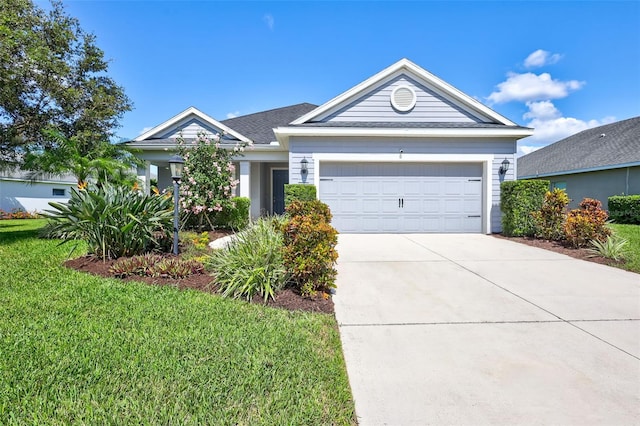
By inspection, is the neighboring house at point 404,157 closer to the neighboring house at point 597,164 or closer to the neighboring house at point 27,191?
the neighboring house at point 597,164

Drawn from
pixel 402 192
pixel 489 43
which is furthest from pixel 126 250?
pixel 489 43

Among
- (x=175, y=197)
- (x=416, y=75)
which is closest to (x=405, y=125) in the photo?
(x=416, y=75)

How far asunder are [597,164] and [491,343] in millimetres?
17114

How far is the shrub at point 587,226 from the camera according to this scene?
7078 millimetres

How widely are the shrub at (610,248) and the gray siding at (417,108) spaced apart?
513cm

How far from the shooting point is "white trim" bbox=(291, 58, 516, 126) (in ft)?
32.7

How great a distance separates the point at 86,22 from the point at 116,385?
17.1 metres

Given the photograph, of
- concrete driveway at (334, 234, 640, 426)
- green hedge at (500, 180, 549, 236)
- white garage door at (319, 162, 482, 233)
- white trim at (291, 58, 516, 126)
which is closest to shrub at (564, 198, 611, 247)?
green hedge at (500, 180, 549, 236)

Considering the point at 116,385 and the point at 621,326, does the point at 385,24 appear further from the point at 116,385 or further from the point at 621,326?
the point at 116,385

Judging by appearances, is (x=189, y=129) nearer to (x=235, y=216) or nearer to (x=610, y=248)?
(x=235, y=216)

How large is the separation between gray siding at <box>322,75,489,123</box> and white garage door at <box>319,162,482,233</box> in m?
1.54

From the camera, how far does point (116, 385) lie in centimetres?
214

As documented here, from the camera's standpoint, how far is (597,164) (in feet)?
48.9

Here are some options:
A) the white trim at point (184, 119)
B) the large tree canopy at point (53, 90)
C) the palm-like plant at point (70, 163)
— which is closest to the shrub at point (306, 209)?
the palm-like plant at point (70, 163)
